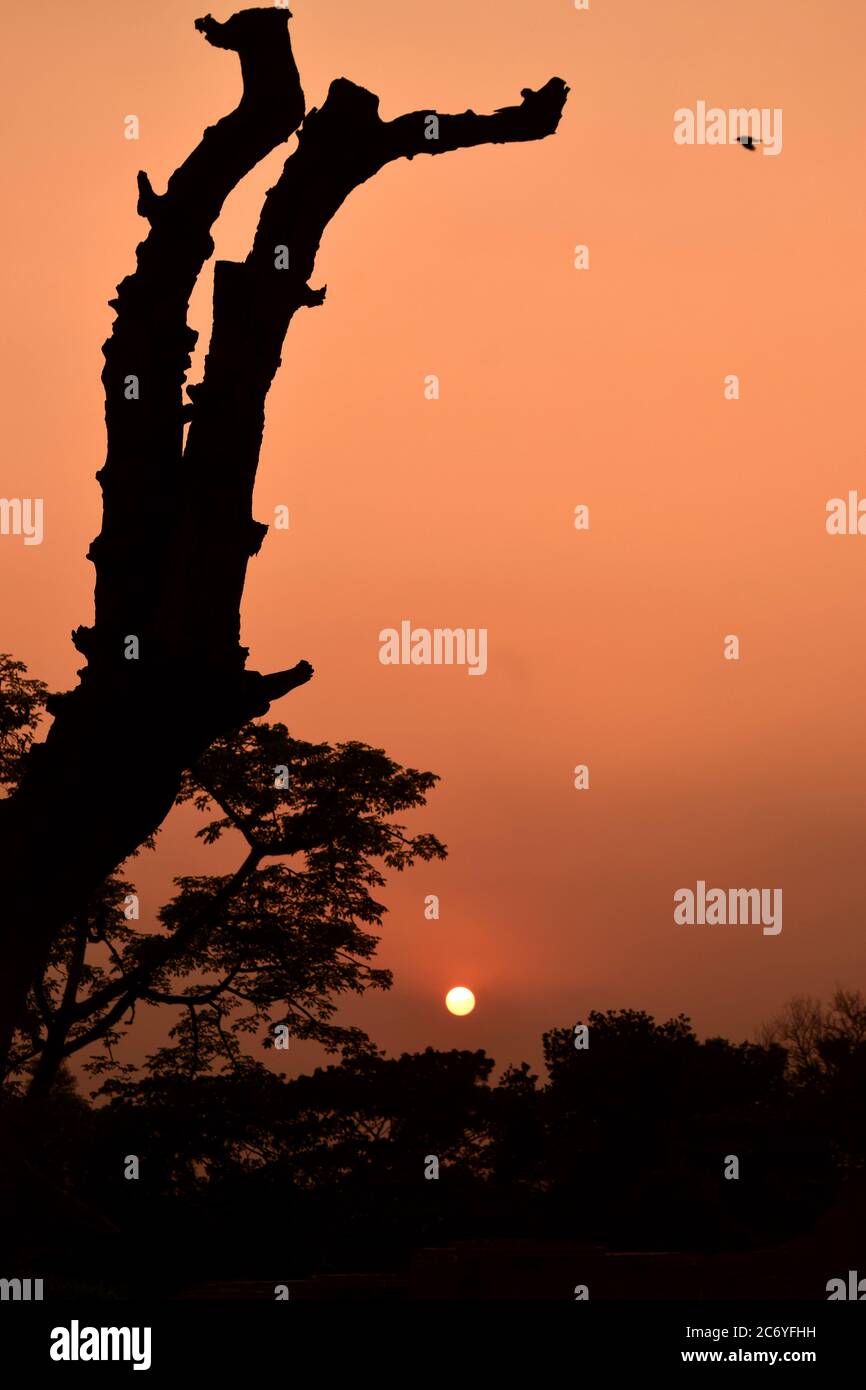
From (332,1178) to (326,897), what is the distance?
4.91 m

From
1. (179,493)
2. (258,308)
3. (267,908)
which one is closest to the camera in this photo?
(179,493)

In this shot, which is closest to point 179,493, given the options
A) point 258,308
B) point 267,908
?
point 258,308

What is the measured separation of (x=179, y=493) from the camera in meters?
6.65

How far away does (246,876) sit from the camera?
24719mm

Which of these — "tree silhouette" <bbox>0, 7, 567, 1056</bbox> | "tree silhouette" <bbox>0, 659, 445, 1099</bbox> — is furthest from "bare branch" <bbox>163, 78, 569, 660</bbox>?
"tree silhouette" <bbox>0, 659, 445, 1099</bbox>

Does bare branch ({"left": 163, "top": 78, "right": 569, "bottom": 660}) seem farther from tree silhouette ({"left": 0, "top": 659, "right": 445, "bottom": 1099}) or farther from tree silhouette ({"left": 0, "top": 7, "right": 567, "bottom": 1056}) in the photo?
tree silhouette ({"left": 0, "top": 659, "right": 445, "bottom": 1099})

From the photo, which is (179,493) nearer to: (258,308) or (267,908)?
(258,308)

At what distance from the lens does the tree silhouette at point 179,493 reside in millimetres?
6395

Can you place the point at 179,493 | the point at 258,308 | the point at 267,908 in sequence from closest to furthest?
the point at 179,493, the point at 258,308, the point at 267,908

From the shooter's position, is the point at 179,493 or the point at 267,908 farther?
the point at 267,908

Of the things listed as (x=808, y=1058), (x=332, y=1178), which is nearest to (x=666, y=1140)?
(x=332, y=1178)

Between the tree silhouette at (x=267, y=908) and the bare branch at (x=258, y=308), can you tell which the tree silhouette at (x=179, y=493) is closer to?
the bare branch at (x=258, y=308)

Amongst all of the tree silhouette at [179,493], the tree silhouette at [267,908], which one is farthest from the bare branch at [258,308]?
the tree silhouette at [267,908]
